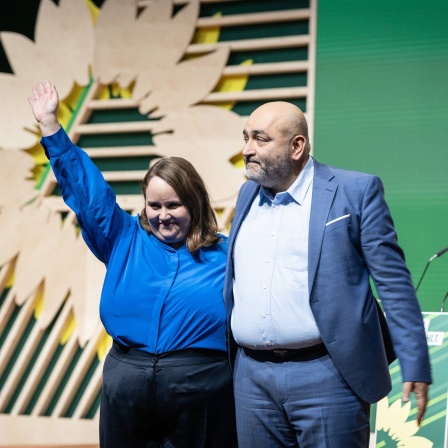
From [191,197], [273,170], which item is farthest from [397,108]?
[273,170]

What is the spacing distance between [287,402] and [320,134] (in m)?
2.55

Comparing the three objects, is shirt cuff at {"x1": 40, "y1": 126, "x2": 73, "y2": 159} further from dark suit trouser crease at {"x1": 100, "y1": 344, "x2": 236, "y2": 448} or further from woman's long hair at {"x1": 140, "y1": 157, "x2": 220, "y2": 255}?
dark suit trouser crease at {"x1": 100, "y1": 344, "x2": 236, "y2": 448}

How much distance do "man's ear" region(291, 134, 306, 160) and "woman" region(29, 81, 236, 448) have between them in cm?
42

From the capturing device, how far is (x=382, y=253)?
2.25 meters

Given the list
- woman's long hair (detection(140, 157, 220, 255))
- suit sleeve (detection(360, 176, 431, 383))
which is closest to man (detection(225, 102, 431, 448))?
suit sleeve (detection(360, 176, 431, 383))

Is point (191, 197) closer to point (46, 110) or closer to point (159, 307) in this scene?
point (159, 307)

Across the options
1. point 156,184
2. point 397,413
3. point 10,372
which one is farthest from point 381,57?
point 10,372

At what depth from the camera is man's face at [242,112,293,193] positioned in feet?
7.88

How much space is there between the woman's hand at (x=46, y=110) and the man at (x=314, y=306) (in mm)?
688

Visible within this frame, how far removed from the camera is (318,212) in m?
2.34

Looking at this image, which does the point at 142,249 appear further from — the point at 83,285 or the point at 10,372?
the point at 10,372

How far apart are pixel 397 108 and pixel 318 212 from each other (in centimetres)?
233

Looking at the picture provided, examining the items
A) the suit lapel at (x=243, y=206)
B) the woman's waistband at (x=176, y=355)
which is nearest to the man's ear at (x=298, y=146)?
the suit lapel at (x=243, y=206)

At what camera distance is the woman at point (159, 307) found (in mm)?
2566
